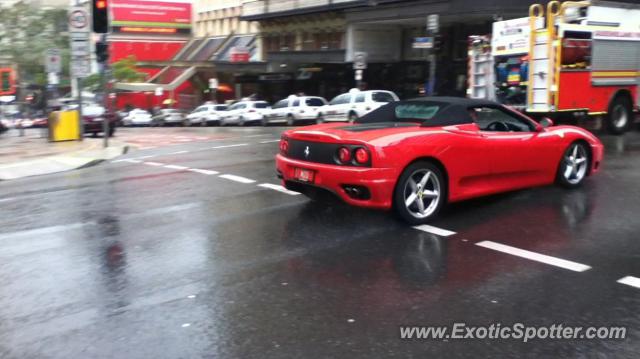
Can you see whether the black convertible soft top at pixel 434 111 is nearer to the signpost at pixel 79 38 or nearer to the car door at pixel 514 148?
the car door at pixel 514 148

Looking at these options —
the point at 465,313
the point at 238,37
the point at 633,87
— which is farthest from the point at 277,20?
the point at 465,313

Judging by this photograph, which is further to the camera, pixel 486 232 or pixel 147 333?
pixel 486 232

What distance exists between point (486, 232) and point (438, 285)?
1.80 m

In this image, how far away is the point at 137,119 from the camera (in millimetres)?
42500

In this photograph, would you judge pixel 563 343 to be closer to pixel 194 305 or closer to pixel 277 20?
pixel 194 305

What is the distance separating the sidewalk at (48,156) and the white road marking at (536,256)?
9971 millimetres

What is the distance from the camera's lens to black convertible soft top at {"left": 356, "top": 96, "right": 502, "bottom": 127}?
7.22m

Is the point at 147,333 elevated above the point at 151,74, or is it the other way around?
the point at 151,74

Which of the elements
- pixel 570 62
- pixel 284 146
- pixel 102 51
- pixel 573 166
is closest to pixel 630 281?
pixel 573 166

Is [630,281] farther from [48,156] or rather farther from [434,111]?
[48,156]

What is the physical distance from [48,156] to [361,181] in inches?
462

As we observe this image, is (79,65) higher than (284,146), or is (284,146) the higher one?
(79,65)

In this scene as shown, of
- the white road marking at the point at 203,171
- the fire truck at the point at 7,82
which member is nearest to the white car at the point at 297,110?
the white road marking at the point at 203,171

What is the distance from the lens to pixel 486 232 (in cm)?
655
